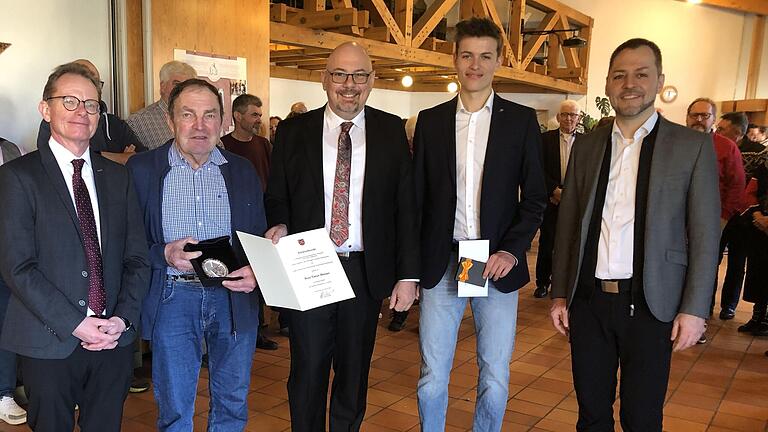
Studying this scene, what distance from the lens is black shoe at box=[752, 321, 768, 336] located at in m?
5.12

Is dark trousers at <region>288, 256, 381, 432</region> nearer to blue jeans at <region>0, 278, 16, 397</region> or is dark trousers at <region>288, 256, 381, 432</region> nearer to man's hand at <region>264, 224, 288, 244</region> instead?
man's hand at <region>264, 224, 288, 244</region>

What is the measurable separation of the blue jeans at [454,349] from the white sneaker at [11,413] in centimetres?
208

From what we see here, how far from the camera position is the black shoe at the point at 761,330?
5121 millimetres

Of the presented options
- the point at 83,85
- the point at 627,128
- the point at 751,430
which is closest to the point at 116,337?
the point at 83,85

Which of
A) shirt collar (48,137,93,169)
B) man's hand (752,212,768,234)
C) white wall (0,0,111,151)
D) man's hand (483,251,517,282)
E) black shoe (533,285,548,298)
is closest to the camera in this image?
shirt collar (48,137,93,169)

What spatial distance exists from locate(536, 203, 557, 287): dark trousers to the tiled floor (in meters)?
1.10

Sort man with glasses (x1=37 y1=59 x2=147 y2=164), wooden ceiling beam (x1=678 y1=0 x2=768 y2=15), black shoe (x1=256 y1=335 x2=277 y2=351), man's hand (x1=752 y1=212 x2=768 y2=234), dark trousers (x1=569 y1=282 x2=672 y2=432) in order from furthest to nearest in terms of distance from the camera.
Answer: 1. wooden ceiling beam (x1=678 y1=0 x2=768 y2=15)
2. man's hand (x1=752 y1=212 x2=768 y2=234)
3. black shoe (x1=256 y1=335 x2=277 y2=351)
4. man with glasses (x1=37 y1=59 x2=147 y2=164)
5. dark trousers (x1=569 y1=282 x2=672 y2=432)

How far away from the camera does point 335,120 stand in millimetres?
2377

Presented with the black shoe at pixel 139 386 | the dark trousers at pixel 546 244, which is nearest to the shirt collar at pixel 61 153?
the black shoe at pixel 139 386

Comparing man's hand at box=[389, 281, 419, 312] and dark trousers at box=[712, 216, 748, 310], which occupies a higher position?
man's hand at box=[389, 281, 419, 312]

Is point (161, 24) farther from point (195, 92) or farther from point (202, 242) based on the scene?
point (202, 242)

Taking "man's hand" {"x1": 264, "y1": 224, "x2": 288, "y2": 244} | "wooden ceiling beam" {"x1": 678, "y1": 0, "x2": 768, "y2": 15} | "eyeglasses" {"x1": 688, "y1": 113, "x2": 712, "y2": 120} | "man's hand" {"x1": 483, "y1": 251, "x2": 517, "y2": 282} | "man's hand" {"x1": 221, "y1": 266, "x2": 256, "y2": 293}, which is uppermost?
"wooden ceiling beam" {"x1": 678, "y1": 0, "x2": 768, "y2": 15}

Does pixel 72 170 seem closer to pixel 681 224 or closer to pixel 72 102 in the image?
pixel 72 102

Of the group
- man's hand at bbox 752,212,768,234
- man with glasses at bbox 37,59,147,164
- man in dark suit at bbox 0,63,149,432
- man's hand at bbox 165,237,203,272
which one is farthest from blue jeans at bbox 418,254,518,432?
man's hand at bbox 752,212,768,234
